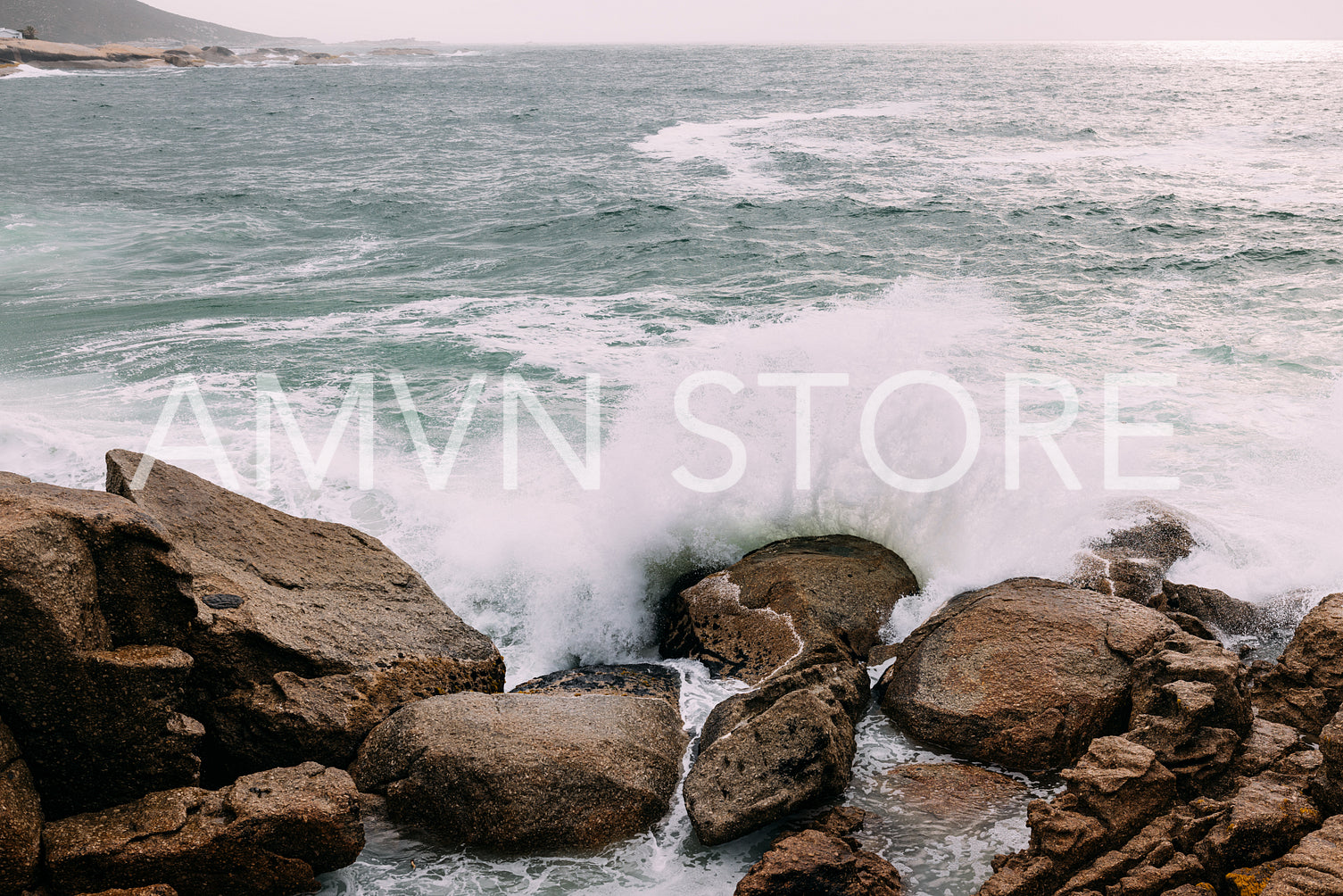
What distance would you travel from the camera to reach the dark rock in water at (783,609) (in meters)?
5.56

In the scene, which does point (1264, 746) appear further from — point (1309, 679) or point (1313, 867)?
point (1313, 867)

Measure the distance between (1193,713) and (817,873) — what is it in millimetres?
1844

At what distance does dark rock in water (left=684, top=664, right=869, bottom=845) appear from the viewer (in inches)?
159

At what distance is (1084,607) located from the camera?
16.8 ft

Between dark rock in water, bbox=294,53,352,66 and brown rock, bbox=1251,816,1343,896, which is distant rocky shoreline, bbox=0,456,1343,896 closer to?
brown rock, bbox=1251,816,1343,896

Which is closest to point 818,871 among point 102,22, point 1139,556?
point 1139,556

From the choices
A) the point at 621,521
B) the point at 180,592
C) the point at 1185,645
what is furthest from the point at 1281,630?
the point at 180,592

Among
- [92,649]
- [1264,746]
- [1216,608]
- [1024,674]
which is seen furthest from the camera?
[1216,608]

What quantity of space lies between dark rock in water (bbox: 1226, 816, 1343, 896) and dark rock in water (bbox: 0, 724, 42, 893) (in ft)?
14.4

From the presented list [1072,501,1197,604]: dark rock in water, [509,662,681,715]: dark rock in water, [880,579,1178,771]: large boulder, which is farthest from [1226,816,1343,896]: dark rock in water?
[509,662,681,715]: dark rock in water

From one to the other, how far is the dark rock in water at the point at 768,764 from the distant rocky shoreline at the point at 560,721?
0.01 m

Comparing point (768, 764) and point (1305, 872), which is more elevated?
point (1305, 872)

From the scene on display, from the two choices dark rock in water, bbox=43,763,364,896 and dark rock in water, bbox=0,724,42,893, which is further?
dark rock in water, bbox=43,763,364,896

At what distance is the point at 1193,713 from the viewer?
12.8 feet
